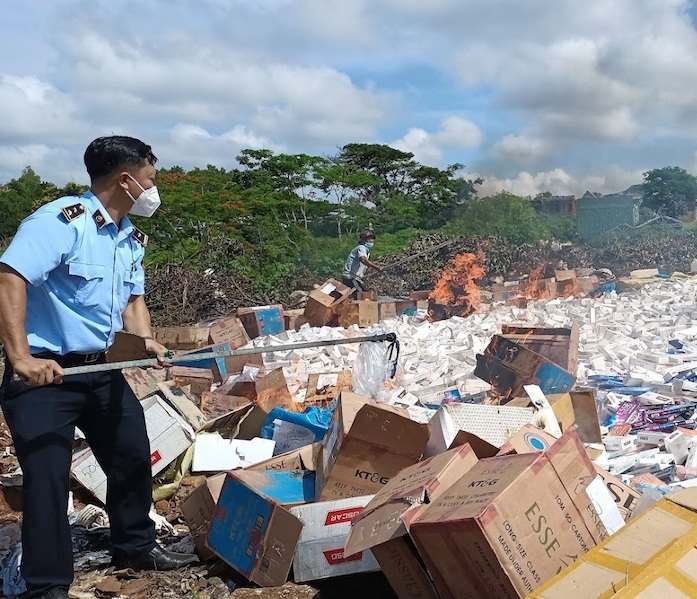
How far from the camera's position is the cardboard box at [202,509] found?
302cm

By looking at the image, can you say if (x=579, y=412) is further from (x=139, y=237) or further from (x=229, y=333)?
(x=229, y=333)

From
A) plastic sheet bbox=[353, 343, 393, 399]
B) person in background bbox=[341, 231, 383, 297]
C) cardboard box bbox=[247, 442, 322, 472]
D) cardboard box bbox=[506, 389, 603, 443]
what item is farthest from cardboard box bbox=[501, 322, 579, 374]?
person in background bbox=[341, 231, 383, 297]

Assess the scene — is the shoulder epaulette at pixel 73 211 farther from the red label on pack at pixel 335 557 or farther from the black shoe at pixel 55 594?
the red label on pack at pixel 335 557

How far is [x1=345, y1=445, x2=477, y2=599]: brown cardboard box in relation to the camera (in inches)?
86.7

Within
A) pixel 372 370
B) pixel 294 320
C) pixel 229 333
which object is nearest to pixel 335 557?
pixel 372 370

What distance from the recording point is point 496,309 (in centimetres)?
912

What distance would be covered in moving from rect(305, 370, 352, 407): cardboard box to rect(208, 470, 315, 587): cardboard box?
7.87 ft

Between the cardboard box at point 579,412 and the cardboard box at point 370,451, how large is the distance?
1.19m

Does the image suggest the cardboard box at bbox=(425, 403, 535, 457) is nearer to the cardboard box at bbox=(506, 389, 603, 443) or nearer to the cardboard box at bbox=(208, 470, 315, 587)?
the cardboard box at bbox=(506, 389, 603, 443)

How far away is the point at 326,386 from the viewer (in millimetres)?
5582

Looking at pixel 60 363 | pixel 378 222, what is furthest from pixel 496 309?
pixel 378 222

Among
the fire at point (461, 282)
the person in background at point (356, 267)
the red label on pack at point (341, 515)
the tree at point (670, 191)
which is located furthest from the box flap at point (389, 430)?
the tree at point (670, 191)

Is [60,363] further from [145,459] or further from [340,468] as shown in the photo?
[340,468]

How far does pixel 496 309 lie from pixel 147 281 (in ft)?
17.3
